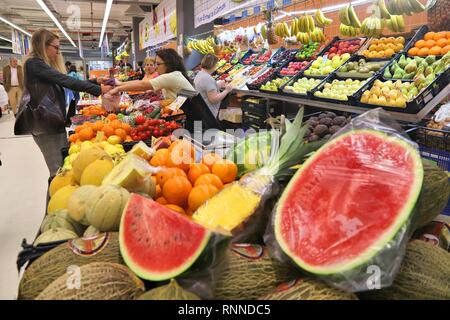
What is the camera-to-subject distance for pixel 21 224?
383cm

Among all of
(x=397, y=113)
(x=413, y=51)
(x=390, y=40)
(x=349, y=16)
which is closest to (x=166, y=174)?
(x=397, y=113)

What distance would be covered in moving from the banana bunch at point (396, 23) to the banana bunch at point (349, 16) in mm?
399

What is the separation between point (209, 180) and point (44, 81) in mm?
2647

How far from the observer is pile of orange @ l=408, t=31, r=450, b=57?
3758 millimetres

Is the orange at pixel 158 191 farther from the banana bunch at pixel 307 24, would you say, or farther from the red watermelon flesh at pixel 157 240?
the banana bunch at pixel 307 24

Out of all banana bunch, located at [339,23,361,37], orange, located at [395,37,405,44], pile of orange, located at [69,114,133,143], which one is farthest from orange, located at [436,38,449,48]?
pile of orange, located at [69,114,133,143]

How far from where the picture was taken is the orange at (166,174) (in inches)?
54.7

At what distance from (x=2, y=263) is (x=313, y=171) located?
9.61ft

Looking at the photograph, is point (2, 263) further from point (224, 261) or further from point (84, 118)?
point (224, 261)

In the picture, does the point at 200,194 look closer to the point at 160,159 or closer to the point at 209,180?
the point at 209,180

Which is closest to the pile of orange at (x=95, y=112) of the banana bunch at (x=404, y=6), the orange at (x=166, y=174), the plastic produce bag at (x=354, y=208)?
the orange at (x=166, y=174)

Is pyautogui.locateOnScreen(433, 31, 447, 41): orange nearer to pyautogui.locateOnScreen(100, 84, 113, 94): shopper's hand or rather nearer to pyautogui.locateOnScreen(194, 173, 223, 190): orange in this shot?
pyautogui.locateOnScreen(100, 84, 113, 94): shopper's hand

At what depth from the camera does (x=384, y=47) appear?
4469 millimetres
